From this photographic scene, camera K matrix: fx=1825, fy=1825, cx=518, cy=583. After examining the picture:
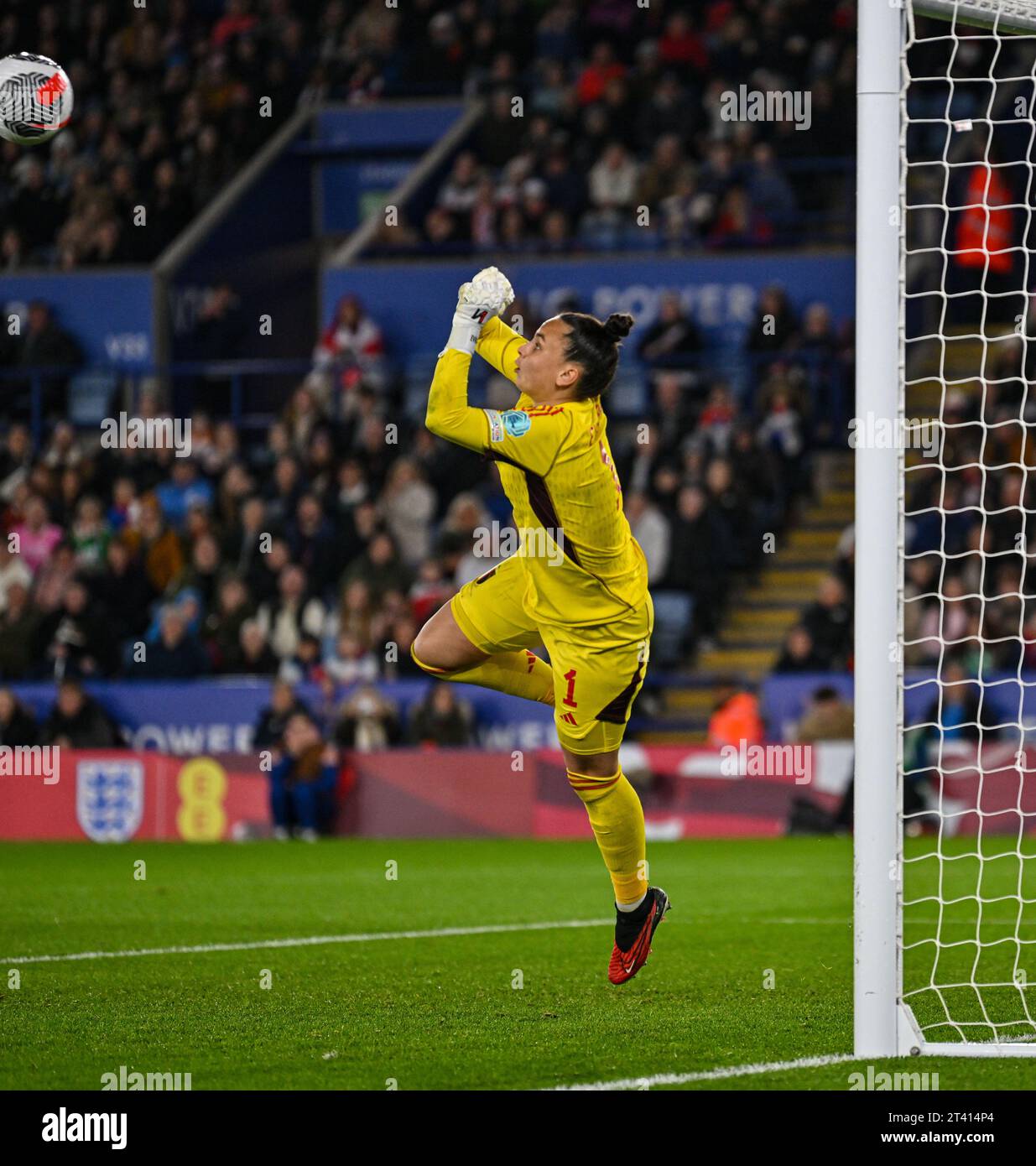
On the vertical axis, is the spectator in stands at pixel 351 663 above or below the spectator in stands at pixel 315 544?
below

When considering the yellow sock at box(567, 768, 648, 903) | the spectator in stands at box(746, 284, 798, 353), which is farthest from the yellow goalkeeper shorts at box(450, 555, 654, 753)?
the spectator in stands at box(746, 284, 798, 353)

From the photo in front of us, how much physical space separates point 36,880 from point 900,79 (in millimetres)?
7462

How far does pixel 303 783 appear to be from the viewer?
14195 mm

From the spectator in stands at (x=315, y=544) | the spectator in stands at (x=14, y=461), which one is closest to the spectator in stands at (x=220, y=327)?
the spectator in stands at (x=14, y=461)

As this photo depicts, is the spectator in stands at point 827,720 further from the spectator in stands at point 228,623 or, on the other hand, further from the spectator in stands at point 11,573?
the spectator in stands at point 11,573

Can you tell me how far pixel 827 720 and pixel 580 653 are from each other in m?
7.49

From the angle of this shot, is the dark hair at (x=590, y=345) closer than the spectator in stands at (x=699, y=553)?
Yes

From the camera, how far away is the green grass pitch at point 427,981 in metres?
5.45

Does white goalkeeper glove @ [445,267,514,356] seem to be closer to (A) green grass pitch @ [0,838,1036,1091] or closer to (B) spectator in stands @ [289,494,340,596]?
(A) green grass pitch @ [0,838,1036,1091]

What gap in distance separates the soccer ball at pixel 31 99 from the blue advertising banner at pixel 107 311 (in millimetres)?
12312

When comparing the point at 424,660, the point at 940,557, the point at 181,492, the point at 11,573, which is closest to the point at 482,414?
the point at 424,660

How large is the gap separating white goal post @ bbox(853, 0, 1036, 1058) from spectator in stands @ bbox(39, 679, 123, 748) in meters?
6.53

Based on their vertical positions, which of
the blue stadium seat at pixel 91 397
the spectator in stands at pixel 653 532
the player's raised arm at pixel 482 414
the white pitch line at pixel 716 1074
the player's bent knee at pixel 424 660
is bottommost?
the white pitch line at pixel 716 1074

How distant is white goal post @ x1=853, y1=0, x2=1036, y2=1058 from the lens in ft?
18.3
